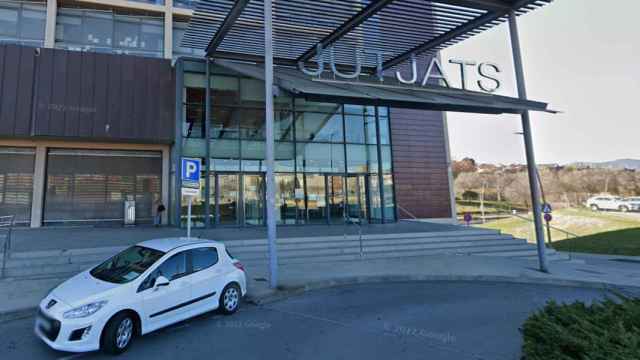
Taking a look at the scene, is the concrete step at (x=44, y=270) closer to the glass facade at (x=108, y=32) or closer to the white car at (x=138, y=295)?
the white car at (x=138, y=295)

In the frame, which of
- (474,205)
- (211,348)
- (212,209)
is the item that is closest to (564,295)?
(211,348)

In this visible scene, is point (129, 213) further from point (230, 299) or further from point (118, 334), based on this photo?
point (118, 334)

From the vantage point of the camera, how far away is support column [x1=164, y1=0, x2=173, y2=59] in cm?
2039

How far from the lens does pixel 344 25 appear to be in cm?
1363

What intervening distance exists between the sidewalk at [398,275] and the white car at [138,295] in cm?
132

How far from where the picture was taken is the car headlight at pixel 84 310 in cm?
436

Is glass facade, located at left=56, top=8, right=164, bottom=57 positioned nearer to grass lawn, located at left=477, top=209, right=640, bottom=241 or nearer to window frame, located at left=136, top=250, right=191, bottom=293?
window frame, located at left=136, top=250, right=191, bottom=293

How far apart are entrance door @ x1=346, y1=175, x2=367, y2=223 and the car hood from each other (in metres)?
14.3

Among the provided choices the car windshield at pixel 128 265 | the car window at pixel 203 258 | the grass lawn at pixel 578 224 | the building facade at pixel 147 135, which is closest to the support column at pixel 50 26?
the building facade at pixel 147 135

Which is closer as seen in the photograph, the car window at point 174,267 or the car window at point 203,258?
the car window at point 174,267

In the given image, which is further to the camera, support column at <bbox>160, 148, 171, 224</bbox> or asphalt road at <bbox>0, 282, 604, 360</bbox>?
support column at <bbox>160, 148, 171, 224</bbox>

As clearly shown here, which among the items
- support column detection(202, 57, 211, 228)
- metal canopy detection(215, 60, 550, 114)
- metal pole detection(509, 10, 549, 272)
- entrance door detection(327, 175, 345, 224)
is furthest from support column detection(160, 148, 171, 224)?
metal pole detection(509, 10, 549, 272)

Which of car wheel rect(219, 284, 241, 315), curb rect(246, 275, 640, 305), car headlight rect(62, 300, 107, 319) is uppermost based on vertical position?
car headlight rect(62, 300, 107, 319)

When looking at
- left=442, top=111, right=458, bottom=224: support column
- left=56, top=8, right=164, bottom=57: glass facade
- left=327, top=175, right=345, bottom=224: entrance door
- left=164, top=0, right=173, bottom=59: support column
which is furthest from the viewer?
left=442, top=111, right=458, bottom=224: support column
